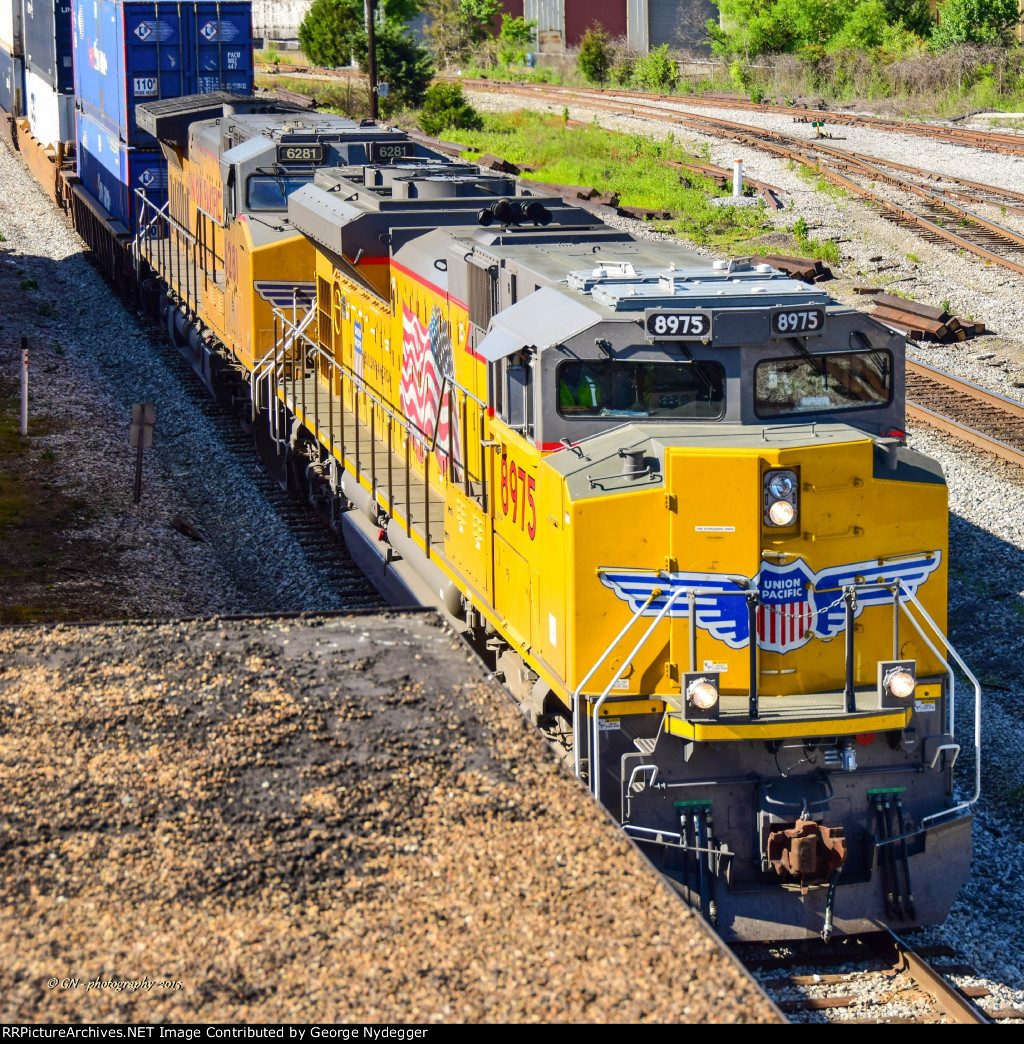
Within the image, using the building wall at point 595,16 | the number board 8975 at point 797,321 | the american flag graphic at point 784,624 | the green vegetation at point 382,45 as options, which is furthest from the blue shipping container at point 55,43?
the building wall at point 595,16

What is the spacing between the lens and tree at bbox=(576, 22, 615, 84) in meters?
59.7

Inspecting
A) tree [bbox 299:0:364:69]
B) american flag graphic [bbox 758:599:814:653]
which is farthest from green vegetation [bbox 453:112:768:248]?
american flag graphic [bbox 758:599:814:653]

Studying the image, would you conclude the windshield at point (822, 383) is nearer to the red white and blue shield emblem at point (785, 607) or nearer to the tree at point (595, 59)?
the red white and blue shield emblem at point (785, 607)

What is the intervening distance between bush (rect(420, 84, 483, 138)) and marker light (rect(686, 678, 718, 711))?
38.9 m

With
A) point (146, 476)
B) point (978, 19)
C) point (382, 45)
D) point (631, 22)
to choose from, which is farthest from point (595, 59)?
point (146, 476)

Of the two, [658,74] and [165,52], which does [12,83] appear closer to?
[165,52]

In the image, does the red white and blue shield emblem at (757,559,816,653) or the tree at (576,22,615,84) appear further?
the tree at (576,22,615,84)

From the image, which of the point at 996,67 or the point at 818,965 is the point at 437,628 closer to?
the point at 818,965

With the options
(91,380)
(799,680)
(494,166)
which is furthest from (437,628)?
(494,166)

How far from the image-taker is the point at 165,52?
86.7ft

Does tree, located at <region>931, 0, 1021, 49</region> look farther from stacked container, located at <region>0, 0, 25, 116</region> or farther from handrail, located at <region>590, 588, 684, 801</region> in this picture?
handrail, located at <region>590, 588, 684, 801</region>

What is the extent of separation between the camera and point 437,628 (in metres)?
8.08

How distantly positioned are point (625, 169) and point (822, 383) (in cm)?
2712

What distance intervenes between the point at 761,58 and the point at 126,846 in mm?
56284
